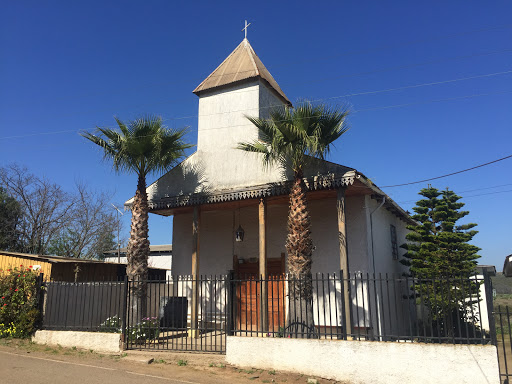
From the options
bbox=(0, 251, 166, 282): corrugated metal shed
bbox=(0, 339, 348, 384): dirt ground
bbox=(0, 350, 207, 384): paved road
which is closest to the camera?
bbox=(0, 350, 207, 384): paved road

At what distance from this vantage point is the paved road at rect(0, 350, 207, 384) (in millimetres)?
7660

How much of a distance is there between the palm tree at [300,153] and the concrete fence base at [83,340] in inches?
185

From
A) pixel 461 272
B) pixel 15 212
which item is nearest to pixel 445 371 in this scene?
pixel 461 272

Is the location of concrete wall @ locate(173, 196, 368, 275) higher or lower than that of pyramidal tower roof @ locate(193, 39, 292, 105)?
lower

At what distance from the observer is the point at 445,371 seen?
700cm

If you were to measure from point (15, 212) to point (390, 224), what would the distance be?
80.5ft

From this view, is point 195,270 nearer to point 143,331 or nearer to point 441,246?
point 143,331

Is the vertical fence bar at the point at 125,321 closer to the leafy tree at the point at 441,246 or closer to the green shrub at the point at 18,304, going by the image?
the green shrub at the point at 18,304

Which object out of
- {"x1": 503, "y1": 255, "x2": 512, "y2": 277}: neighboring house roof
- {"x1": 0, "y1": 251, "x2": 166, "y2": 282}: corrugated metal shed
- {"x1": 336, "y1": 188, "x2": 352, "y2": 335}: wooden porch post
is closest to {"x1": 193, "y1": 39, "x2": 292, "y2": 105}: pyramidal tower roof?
{"x1": 336, "y1": 188, "x2": 352, "y2": 335}: wooden porch post

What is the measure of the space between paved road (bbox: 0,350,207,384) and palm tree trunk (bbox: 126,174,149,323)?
255 cm

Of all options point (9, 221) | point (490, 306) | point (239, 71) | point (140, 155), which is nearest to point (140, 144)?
point (140, 155)

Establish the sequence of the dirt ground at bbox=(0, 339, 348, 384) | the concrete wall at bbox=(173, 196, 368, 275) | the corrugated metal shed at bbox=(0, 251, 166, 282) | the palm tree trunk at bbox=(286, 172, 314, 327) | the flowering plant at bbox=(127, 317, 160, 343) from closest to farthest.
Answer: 1. the dirt ground at bbox=(0, 339, 348, 384)
2. the palm tree trunk at bbox=(286, 172, 314, 327)
3. the flowering plant at bbox=(127, 317, 160, 343)
4. the concrete wall at bbox=(173, 196, 368, 275)
5. the corrugated metal shed at bbox=(0, 251, 166, 282)

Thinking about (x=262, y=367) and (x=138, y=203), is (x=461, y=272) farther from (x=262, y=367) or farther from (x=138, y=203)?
(x=138, y=203)

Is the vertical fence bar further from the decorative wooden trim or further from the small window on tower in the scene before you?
the small window on tower
